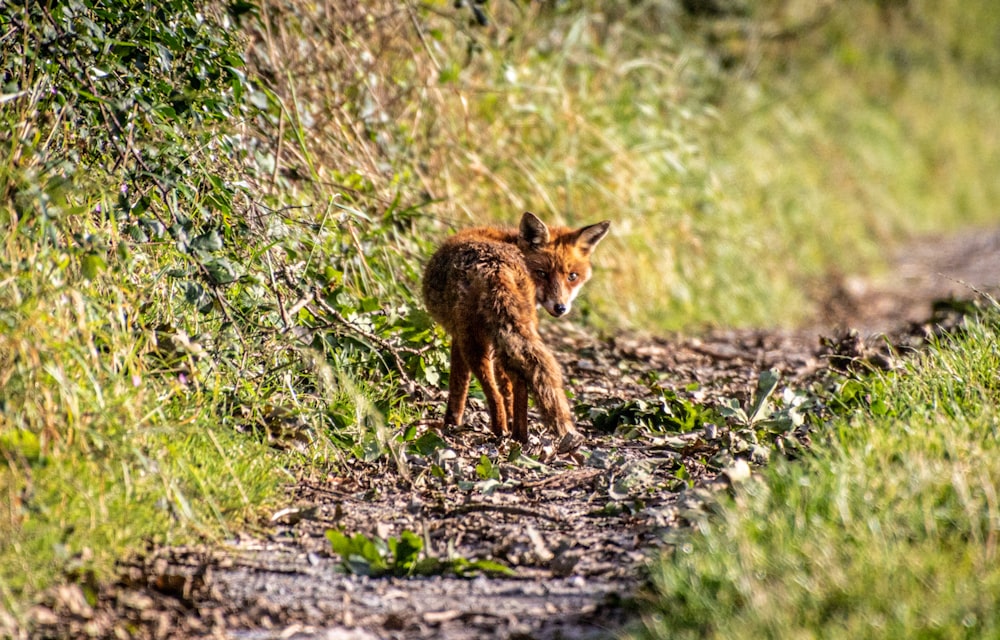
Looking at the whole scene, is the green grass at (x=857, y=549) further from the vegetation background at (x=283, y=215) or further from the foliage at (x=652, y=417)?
the vegetation background at (x=283, y=215)

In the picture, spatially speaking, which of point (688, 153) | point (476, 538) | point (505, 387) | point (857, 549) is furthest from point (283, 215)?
point (688, 153)

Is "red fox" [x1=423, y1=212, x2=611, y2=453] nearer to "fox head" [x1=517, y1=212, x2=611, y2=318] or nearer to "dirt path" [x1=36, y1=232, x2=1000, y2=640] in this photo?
"fox head" [x1=517, y1=212, x2=611, y2=318]

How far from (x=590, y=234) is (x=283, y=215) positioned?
1.80 metres

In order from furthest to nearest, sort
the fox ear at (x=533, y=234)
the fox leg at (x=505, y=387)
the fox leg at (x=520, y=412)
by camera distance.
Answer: the fox ear at (x=533, y=234) < the fox leg at (x=505, y=387) < the fox leg at (x=520, y=412)

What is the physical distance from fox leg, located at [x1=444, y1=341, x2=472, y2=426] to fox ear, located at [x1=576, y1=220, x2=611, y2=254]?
4.02 ft

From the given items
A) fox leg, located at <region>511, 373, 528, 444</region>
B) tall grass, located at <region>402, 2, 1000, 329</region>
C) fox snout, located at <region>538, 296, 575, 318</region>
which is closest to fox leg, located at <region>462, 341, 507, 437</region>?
fox leg, located at <region>511, 373, 528, 444</region>

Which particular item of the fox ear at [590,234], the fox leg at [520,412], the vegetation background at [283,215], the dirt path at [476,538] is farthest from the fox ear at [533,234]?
the fox leg at [520,412]

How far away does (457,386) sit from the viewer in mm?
5172

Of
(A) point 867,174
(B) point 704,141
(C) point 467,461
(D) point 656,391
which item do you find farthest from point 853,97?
(C) point 467,461

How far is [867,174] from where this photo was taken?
16.3m

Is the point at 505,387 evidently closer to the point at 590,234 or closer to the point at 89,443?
the point at 590,234

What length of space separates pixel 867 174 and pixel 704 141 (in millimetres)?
6263

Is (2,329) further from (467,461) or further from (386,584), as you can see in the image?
(467,461)

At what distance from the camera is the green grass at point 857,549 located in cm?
276
